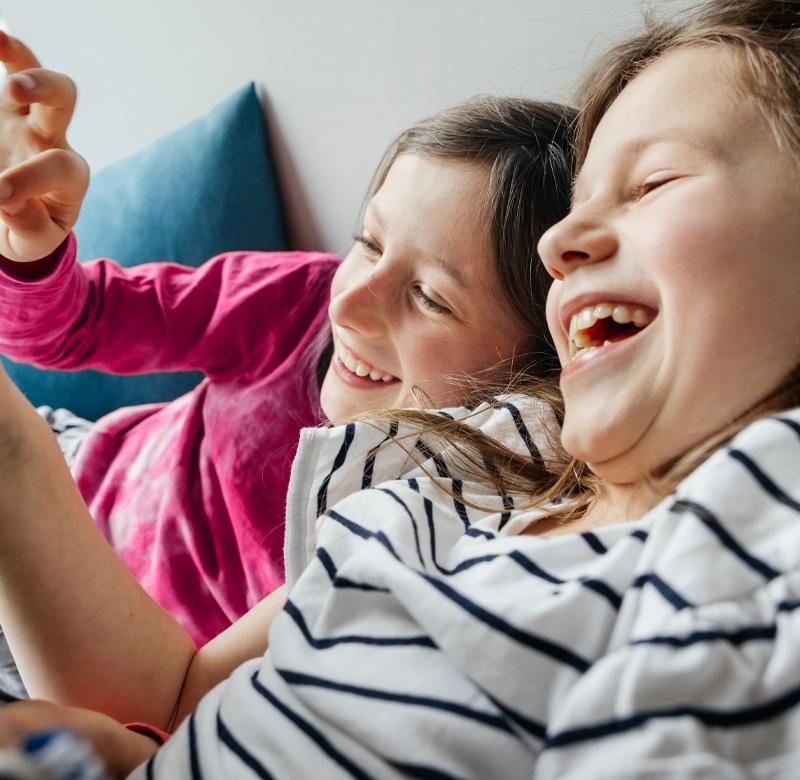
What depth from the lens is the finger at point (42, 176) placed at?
28.4 inches

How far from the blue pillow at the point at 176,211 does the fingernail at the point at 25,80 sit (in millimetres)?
517

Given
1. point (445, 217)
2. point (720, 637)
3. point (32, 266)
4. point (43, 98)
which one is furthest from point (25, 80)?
point (720, 637)

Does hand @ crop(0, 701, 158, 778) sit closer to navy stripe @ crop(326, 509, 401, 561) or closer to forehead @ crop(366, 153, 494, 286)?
navy stripe @ crop(326, 509, 401, 561)

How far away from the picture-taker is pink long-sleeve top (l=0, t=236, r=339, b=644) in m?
0.92

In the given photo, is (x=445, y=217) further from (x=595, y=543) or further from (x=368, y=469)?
(x=595, y=543)

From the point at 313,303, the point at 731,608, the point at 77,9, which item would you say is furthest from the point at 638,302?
the point at 77,9

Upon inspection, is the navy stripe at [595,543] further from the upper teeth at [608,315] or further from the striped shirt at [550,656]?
the upper teeth at [608,315]

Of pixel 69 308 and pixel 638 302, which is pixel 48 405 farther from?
pixel 638 302

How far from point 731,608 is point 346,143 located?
0.89m

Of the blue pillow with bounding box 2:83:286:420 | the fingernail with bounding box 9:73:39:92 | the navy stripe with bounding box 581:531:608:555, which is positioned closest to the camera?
the navy stripe with bounding box 581:531:608:555

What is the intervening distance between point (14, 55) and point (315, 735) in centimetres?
66

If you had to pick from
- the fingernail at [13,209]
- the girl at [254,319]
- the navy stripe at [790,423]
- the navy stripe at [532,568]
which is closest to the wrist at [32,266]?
the girl at [254,319]

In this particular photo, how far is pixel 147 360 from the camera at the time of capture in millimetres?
1104

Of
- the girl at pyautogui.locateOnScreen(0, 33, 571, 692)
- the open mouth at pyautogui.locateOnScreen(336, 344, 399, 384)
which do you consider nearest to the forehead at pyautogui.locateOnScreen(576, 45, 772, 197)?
the girl at pyautogui.locateOnScreen(0, 33, 571, 692)
